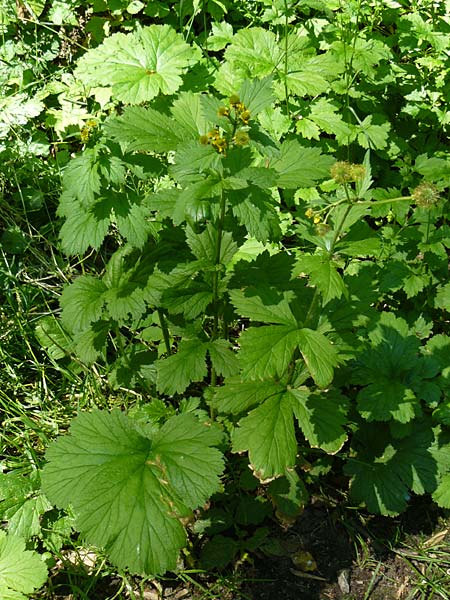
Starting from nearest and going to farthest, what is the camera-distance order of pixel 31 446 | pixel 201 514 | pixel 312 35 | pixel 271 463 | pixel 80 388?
pixel 271 463 → pixel 201 514 → pixel 31 446 → pixel 80 388 → pixel 312 35

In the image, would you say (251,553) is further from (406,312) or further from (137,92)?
(137,92)

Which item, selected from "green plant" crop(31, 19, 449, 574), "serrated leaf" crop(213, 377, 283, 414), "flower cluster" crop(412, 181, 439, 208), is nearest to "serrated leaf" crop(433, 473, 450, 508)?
"green plant" crop(31, 19, 449, 574)

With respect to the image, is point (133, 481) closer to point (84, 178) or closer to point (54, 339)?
point (84, 178)

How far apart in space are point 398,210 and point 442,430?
102cm

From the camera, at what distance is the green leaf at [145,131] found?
2014 millimetres

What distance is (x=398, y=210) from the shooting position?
2980 mm

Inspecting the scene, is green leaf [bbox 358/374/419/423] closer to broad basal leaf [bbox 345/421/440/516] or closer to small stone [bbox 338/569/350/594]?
broad basal leaf [bbox 345/421/440/516]

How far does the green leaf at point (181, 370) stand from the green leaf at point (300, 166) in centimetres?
66

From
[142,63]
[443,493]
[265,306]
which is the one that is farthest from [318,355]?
[142,63]

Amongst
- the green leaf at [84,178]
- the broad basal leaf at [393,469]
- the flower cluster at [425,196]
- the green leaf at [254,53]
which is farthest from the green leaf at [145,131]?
the broad basal leaf at [393,469]

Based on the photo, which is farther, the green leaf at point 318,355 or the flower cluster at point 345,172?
the green leaf at point 318,355

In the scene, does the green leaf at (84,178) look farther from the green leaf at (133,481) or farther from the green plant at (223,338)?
the green leaf at (133,481)

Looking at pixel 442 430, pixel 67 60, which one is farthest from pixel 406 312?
pixel 67 60

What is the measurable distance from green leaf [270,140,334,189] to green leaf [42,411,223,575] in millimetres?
832
